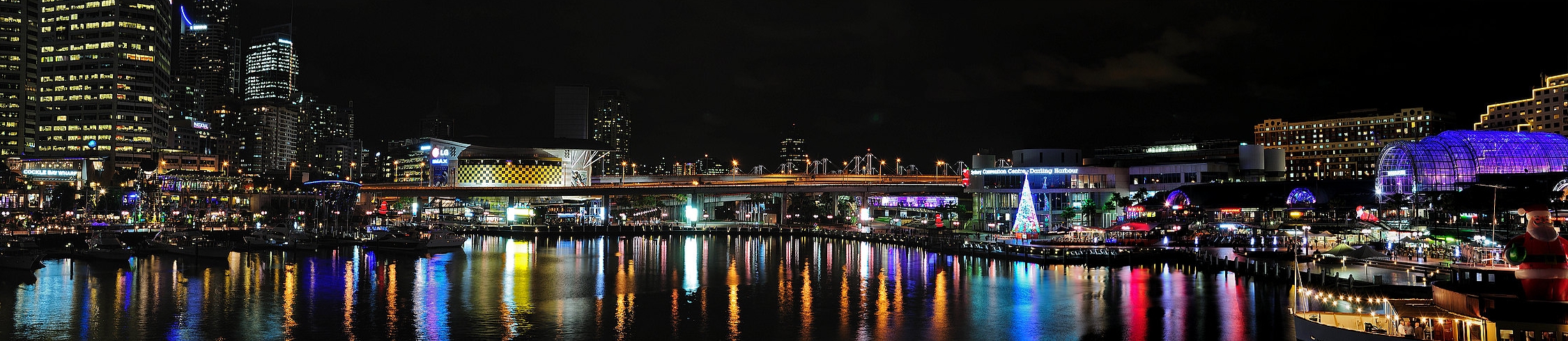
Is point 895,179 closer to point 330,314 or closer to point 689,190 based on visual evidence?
point 689,190

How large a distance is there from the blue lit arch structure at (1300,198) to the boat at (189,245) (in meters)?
92.8

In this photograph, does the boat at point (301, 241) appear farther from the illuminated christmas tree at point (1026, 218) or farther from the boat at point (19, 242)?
the illuminated christmas tree at point (1026, 218)

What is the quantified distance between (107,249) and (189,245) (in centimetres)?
620

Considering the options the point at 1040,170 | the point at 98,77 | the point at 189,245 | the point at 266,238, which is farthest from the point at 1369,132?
the point at 98,77

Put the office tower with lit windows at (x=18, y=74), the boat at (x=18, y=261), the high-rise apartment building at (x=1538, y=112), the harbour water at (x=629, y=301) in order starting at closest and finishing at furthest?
1. the harbour water at (x=629, y=301)
2. the boat at (x=18, y=261)
3. the high-rise apartment building at (x=1538, y=112)
4. the office tower with lit windows at (x=18, y=74)

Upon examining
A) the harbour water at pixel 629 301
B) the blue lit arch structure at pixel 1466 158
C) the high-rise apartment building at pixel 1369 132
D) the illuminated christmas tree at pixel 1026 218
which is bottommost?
the harbour water at pixel 629 301

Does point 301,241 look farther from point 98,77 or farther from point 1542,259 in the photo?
point 98,77

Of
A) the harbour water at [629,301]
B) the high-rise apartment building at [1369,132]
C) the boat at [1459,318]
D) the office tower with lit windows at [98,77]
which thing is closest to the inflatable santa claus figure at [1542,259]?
the boat at [1459,318]

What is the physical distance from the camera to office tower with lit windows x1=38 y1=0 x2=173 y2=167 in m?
181

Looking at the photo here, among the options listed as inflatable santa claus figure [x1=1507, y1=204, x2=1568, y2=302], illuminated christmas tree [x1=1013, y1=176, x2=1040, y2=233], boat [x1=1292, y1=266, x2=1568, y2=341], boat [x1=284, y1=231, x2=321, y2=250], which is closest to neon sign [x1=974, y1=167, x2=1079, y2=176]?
illuminated christmas tree [x1=1013, y1=176, x2=1040, y2=233]

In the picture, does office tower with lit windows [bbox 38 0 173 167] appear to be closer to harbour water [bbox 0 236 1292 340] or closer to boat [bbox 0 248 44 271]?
harbour water [bbox 0 236 1292 340]

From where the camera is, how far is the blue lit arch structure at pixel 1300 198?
98.2m

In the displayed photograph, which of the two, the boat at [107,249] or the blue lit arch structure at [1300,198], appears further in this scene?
the blue lit arch structure at [1300,198]

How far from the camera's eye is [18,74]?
18550cm
